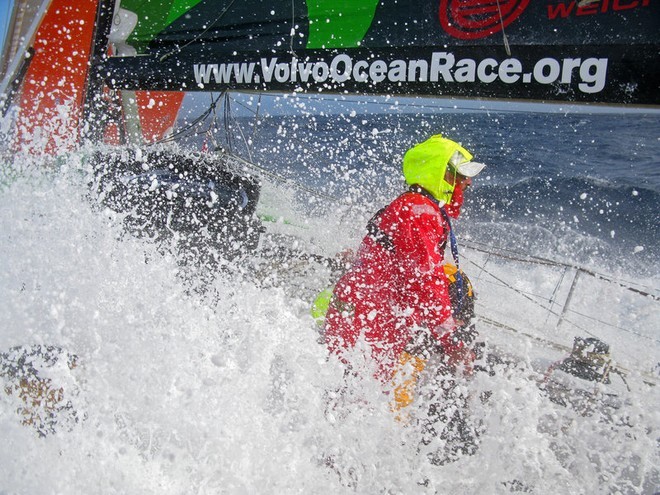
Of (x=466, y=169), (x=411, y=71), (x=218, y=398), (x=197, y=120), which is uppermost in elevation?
(x=411, y=71)

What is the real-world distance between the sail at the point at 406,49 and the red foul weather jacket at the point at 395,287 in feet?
1.76

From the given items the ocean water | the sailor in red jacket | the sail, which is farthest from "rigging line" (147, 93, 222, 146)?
the sailor in red jacket

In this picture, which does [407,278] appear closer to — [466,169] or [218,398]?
[466,169]

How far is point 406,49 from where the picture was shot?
218 cm

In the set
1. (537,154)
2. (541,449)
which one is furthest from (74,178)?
(537,154)

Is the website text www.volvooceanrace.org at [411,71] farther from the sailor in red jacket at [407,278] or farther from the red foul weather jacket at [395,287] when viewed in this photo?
the red foul weather jacket at [395,287]

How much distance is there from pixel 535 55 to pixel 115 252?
222cm

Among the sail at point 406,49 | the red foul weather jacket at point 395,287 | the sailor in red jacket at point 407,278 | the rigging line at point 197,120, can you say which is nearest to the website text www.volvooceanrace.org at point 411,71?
the sail at point 406,49

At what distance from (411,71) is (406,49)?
116 millimetres

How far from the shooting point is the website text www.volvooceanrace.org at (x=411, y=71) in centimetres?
172

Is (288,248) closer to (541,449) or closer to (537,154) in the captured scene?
(541,449)

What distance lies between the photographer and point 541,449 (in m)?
1.91

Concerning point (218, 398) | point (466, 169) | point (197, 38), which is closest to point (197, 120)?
point (197, 38)

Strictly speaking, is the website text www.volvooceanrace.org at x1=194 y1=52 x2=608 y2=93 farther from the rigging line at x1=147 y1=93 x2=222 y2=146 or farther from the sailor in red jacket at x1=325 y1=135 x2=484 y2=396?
the rigging line at x1=147 y1=93 x2=222 y2=146
